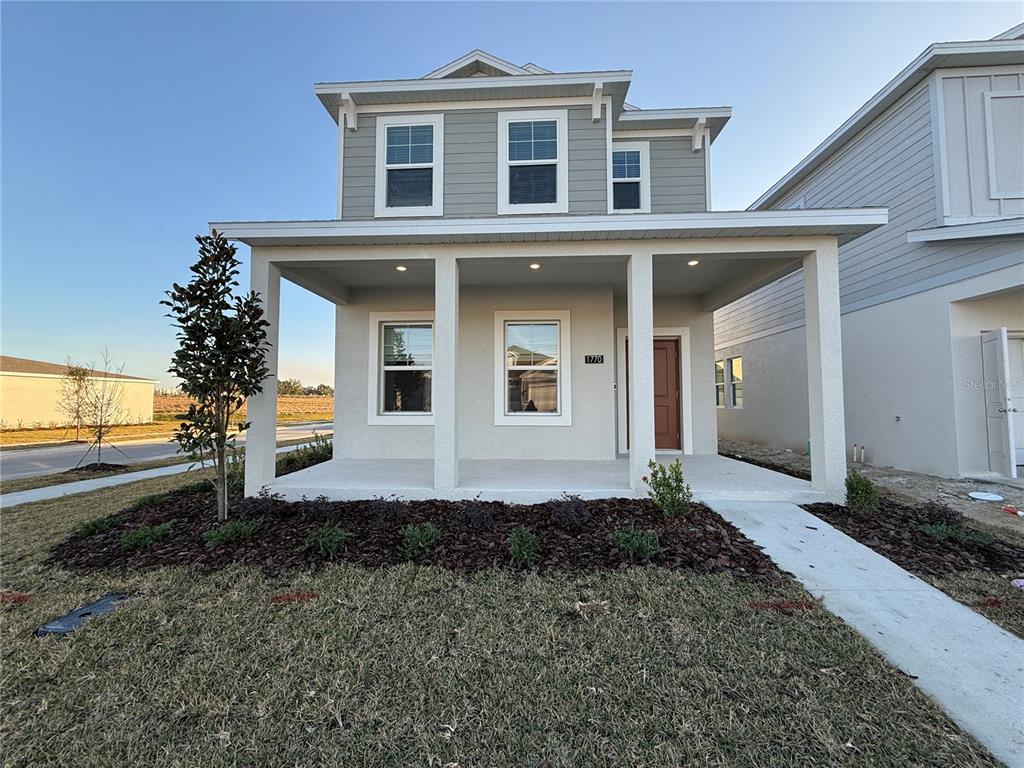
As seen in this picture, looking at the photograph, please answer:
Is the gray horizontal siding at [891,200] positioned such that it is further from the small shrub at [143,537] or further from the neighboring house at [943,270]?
the small shrub at [143,537]

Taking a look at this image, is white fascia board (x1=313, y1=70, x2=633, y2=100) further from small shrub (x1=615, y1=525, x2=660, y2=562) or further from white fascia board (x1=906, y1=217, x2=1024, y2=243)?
small shrub (x1=615, y1=525, x2=660, y2=562)

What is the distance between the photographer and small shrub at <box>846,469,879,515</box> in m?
4.54

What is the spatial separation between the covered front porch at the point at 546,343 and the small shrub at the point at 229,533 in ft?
3.78

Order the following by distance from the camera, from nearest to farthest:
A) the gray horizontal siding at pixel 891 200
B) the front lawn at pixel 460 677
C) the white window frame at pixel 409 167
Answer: the front lawn at pixel 460 677
the white window frame at pixel 409 167
the gray horizontal siding at pixel 891 200

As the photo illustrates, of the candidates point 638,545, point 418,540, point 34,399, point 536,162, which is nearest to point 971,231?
point 536,162

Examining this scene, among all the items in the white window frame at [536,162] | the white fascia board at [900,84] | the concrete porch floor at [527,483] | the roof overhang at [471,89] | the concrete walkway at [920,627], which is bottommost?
the concrete walkway at [920,627]

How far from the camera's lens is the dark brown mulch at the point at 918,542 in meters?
3.50

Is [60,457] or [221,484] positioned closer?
[221,484]

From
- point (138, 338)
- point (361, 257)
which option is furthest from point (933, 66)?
point (138, 338)

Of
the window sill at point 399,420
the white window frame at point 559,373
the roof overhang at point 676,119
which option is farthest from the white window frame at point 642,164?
the window sill at point 399,420

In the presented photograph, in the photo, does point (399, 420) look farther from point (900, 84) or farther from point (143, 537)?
point (900, 84)

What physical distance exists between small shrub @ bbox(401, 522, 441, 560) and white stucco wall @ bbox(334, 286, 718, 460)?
3.41 metres

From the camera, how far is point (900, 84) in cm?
728

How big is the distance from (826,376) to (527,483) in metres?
3.75
